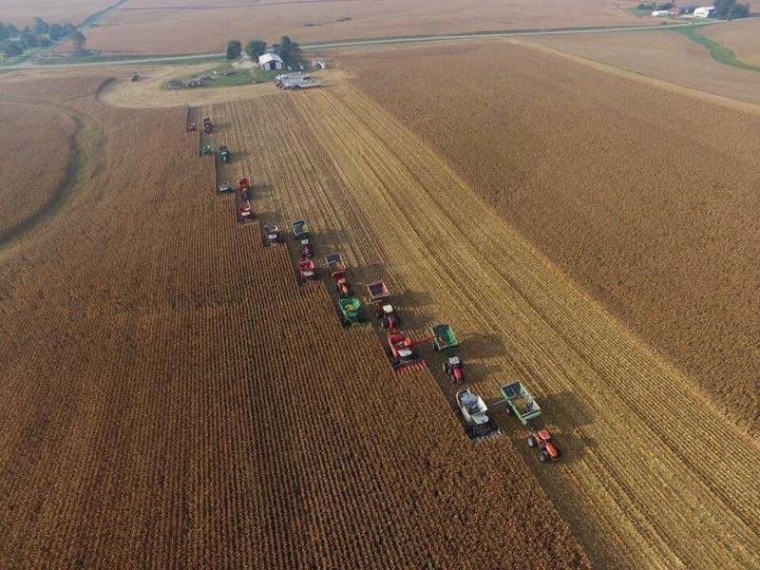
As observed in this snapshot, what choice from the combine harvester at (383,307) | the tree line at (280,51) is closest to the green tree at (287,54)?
the tree line at (280,51)

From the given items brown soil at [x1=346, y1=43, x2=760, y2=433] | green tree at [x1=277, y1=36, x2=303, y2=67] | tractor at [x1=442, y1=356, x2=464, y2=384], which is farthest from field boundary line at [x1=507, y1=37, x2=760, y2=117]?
tractor at [x1=442, y1=356, x2=464, y2=384]

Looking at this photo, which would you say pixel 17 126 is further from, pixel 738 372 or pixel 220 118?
pixel 738 372

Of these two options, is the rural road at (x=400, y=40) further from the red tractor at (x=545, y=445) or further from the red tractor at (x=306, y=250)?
the red tractor at (x=545, y=445)

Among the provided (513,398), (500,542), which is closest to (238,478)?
(500,542)

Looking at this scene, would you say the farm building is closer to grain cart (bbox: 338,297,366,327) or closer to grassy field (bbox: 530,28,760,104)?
grassy field (bbox: 530,28,760,104)

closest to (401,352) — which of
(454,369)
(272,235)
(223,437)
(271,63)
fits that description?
(454,369)

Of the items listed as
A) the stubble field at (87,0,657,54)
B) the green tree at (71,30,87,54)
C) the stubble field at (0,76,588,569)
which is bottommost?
the stubble field at (0,76,588,569)

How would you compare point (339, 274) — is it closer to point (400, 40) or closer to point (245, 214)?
point (245, 214)
